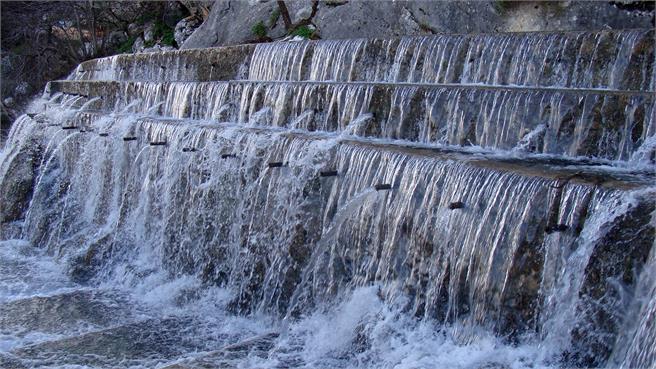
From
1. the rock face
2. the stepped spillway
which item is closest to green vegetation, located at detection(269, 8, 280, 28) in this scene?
the rock face

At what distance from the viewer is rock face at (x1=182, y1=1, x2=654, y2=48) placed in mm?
7949

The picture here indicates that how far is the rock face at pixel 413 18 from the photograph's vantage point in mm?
7949

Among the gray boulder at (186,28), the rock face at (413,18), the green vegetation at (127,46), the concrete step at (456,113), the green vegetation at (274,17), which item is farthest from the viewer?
the green vegetation at (127,46)

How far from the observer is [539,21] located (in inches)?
335

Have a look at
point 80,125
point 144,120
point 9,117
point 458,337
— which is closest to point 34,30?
point 9,117

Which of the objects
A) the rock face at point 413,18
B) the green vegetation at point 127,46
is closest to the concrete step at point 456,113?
the rock face at point 413,18

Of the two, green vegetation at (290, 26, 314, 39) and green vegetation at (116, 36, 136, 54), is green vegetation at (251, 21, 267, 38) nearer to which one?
green vegetation at (290, 26, 314, 39)

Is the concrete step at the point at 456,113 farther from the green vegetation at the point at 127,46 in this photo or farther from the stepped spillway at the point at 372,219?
the green vegetation at the point at 127,46

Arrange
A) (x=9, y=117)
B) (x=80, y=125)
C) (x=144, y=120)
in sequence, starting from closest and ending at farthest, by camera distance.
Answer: (x=144, y=120)
(x=80, y=125)
(x=9, y=117)

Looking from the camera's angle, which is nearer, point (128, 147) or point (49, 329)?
point (49, 329)

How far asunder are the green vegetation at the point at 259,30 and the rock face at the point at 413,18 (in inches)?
2.8

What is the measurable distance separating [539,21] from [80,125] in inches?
258

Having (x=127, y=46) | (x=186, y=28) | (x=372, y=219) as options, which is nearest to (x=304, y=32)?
(x=186, y=28)

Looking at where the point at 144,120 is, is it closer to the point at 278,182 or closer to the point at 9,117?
the point at 278,182
